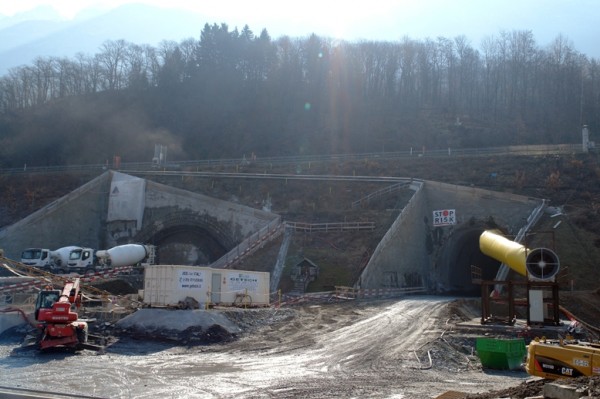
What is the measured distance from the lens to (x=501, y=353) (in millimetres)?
18578

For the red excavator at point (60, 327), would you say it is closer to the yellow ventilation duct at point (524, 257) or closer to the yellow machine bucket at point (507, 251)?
the yellow ventilation duct at point (524, 257)

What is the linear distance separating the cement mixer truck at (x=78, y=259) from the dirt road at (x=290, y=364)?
1720 cm

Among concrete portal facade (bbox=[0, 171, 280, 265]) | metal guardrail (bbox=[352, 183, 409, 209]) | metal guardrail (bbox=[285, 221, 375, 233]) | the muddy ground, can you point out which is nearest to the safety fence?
metal guardrail (bbox=[285, 221, 375, 233])

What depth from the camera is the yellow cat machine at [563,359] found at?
11.7 metres

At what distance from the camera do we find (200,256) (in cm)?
4719

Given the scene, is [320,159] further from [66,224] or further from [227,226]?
[66,224]

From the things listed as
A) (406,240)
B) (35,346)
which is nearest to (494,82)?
(406,240)

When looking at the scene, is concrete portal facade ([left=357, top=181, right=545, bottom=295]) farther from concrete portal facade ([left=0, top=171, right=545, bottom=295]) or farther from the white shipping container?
the white shipping container

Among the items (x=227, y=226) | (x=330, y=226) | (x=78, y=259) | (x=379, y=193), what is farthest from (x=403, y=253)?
(x=78, y=259)

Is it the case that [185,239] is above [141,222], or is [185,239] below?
below

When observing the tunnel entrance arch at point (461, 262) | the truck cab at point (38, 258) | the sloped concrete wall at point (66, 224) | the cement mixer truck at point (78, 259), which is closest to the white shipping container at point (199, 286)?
the cement mixer truck at point (78, 259)

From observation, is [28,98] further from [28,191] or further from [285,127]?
[28,191]

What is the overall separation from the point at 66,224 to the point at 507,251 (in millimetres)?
33858

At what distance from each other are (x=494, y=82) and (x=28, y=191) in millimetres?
71617
